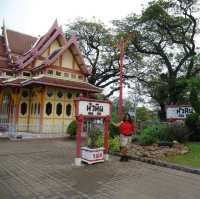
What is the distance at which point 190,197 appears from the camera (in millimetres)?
5223

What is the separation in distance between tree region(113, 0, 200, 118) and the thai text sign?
12275mm

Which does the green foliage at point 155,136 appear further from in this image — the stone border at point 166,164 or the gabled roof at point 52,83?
the gabled roof at point 52,83

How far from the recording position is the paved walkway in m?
5.21

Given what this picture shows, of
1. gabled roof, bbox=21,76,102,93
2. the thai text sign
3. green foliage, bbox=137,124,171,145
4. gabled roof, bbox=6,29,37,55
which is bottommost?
green foliage, bbox=137,124,171,145

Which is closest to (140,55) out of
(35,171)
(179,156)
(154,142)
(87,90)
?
(87,90)

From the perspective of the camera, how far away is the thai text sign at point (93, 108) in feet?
27.0

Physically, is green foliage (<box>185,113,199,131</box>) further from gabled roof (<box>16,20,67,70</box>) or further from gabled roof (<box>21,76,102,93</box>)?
gabled roof (<box>16,20,67,70</box>)

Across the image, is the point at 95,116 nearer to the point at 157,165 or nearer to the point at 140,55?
the point at 157,165

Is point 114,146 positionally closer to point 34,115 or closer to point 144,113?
point 34,115

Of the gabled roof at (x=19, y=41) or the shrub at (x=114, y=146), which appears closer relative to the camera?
the shrub at (x=114, y=146)

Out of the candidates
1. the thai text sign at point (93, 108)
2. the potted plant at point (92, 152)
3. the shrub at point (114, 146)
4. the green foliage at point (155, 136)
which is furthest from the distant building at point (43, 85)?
the potted plant at point (92, 152)

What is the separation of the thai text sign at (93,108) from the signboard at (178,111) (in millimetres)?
5802

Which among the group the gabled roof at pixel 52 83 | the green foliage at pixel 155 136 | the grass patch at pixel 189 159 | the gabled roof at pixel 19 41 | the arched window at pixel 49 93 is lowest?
the grass patch at pixel 189 159

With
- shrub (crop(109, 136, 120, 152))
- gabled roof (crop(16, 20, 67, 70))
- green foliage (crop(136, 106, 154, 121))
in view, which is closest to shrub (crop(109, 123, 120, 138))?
shrub (crop(109, 136, 120, 152))
